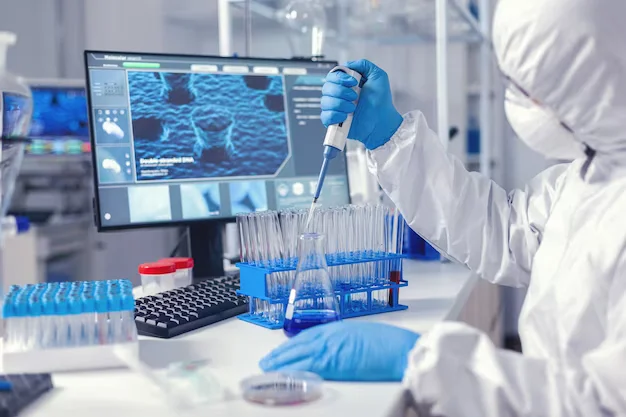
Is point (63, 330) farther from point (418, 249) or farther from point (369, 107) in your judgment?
point (418, 249)

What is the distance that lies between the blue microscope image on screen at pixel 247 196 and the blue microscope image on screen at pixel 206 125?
0.02 meters

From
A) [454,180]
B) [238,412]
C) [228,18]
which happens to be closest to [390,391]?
[238,412]

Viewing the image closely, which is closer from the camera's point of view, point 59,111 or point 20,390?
point 20,390

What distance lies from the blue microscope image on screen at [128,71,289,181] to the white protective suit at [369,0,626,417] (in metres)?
0.61

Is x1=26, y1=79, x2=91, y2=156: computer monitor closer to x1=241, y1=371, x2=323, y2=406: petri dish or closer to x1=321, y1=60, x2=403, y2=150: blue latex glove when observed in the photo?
x1=321, y1=60, x2=403, y2=150: blue latex glove

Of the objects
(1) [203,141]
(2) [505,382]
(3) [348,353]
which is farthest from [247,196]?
(2) [505,382]

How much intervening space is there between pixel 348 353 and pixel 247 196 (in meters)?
0.73

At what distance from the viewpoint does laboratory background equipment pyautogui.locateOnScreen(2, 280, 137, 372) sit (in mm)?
888

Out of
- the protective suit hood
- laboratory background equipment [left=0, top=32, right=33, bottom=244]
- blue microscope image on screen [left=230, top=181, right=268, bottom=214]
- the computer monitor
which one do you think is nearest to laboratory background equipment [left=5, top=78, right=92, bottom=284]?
the computer monitor

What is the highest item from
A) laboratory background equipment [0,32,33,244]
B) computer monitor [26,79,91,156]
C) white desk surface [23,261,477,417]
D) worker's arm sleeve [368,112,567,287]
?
computer monitor [26,79,91,156]

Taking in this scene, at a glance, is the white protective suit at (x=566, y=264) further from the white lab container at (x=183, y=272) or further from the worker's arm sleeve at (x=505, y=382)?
the white lab container at (x=183, y=272)

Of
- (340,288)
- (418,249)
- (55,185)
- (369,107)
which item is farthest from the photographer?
(55,185)

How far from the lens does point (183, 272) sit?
1.43 meters

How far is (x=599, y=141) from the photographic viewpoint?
3.20 ft
